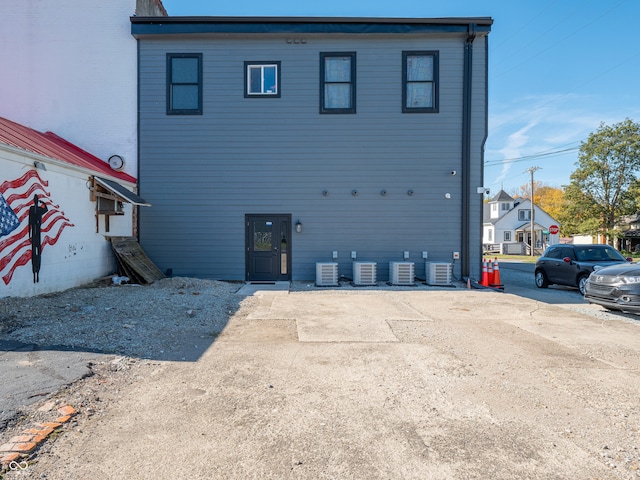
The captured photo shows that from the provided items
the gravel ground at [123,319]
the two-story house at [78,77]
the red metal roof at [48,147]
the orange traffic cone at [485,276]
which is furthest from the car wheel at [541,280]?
the red metal roof at [48,147]

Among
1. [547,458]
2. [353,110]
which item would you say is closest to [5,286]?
[547,458]

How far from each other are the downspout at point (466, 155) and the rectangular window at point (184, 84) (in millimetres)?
7970

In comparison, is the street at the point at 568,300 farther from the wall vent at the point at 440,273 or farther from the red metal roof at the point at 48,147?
the red metal roof at the point at 48,147

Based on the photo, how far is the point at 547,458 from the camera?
2.36 metres

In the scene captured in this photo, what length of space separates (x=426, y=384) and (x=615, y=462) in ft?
4.91

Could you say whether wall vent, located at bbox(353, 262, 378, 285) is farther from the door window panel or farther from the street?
the street

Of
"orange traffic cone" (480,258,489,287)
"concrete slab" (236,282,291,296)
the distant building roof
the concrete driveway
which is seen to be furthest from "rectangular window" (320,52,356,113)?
the distant building roof

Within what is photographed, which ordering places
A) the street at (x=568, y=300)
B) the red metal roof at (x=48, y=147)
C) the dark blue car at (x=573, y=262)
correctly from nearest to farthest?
the street at (x=568, y=300) < the red metal roof at (x=48, y=147) < the dark blue car at (x=573, y=262)

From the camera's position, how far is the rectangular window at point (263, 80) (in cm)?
1091

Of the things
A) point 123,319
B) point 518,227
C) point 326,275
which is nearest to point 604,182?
point 518,227

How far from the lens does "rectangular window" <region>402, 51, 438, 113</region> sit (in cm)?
1093

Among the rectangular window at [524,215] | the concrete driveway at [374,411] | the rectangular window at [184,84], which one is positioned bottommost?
the concrete driveway at [374,411]

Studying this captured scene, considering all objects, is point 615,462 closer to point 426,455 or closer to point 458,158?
point 426,455

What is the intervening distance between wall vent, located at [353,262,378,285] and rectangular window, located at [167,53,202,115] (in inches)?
262
